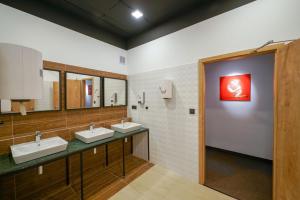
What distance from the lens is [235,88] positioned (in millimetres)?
3084

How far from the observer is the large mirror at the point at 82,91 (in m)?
2.26

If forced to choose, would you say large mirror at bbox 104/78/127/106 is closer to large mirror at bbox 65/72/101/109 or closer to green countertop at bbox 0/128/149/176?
large mirror at bbox 65/72/101/109

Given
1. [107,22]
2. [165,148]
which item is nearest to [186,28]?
[107,22]

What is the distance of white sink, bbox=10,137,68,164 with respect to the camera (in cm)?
139

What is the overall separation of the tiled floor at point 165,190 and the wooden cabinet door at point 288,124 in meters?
0.75

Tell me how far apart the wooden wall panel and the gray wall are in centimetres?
263

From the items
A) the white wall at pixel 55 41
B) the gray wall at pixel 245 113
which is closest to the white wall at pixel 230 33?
the white wall at pixel 55 41

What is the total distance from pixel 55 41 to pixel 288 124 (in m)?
3.23

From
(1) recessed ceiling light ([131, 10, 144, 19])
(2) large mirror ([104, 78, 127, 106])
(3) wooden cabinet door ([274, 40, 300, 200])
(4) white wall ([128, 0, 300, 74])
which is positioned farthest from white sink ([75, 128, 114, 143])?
(3) wooden cabinet door ([274, 40, 300, 200])

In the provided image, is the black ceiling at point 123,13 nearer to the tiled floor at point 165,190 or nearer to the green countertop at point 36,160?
the green countertop at point 36,160

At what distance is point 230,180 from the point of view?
7.31 feet

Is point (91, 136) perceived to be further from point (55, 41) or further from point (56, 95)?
point (55, 41)

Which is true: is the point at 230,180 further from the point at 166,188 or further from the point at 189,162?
the point at 166,188

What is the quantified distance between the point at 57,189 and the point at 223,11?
359 cm
